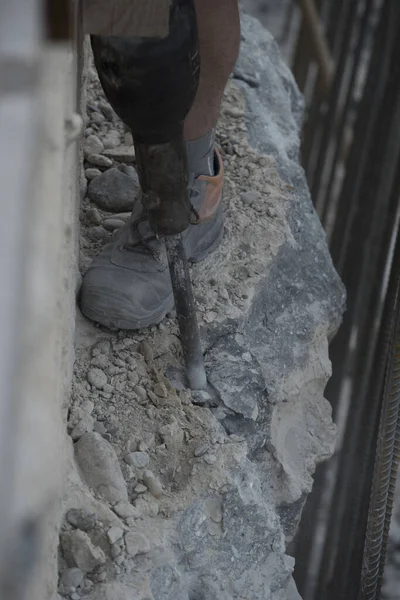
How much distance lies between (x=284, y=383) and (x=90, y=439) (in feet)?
1.60

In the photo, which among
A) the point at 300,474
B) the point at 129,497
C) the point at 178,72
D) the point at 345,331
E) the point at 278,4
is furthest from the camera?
the point at 278,4

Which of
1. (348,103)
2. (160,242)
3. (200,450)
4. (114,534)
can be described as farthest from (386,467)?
(348,103)

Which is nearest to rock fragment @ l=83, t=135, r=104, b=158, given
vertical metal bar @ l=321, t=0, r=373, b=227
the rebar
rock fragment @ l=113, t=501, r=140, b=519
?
the rebar

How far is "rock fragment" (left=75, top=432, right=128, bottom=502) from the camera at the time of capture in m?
1.36

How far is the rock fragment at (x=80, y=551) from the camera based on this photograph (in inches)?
49.0

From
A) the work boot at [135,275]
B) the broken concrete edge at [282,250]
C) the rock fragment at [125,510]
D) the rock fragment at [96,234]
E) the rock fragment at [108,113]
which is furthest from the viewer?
the rock fragment at [108,113]

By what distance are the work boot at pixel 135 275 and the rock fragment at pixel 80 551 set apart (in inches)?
17.6

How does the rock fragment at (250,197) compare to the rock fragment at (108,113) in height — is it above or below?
below

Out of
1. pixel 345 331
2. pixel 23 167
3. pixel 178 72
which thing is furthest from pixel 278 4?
pixel 23 167

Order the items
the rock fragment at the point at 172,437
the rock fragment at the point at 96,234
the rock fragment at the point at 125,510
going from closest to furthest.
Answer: the rock fragment at the point at 125,510 < the rock fragment at the point at 172,437 < the rock fragment at the point at 96,234

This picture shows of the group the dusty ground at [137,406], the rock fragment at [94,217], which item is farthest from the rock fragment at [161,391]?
the rock fragment at [94,217]

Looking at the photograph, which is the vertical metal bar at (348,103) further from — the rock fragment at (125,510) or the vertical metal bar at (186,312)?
the rock fragment at (125,510)

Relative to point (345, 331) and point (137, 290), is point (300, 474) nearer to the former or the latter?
point (137, 290)

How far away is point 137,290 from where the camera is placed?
5.22 ft
